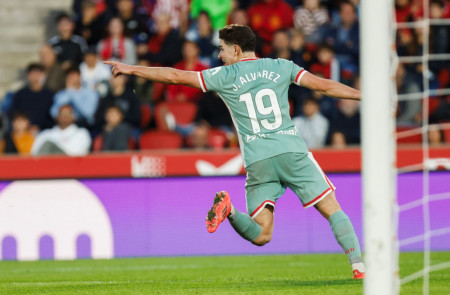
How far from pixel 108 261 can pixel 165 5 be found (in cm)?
569

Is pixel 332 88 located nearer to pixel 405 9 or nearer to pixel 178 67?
pixel 178 67

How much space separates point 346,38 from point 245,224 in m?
7.66

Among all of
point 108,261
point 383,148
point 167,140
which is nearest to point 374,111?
point 383,148

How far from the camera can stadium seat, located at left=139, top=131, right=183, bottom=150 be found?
42.0 ft

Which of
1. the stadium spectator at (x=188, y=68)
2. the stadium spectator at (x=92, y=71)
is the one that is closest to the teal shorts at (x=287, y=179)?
the stadium spectator at (x=188, y=68)

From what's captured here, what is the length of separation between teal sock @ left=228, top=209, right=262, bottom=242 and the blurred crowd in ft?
18.1

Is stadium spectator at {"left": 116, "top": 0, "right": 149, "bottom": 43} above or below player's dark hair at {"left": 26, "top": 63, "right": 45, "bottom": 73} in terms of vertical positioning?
above

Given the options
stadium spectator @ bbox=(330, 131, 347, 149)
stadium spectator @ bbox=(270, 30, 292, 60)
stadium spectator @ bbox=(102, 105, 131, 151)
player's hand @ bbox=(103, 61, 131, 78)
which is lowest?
stadium spectator @ bbox=(330, 131, 347, 149)

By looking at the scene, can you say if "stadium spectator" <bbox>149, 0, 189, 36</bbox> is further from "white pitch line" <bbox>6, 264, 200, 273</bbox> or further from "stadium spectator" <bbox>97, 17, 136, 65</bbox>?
"white pitch line" <bbox>6, 264, 200, 273</bbox>

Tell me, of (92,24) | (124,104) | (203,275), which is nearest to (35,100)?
(124,104)

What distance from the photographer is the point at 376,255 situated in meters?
4.55

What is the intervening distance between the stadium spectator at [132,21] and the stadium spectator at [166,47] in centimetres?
41

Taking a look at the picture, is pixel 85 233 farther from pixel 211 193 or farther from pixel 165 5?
pixel 165 5

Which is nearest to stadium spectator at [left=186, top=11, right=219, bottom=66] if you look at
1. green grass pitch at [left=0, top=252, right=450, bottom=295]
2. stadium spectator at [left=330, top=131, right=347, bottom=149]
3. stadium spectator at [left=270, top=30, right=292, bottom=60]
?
stadium spectator at [left=270, top=30, right=292, bottom=60]
